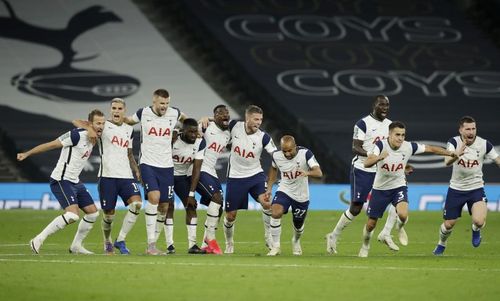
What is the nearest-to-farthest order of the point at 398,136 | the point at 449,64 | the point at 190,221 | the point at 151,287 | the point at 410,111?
the point at 151,287
the point at 398,136
the point at 190,221
the point at 410,111
the point at 449,64

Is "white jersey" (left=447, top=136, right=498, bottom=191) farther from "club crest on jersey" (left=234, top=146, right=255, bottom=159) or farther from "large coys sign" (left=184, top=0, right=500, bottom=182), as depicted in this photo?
"large coys sign" (left=184, top=0, right=500, bottom=182)

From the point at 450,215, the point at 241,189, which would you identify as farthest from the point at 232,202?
the point at 450,215

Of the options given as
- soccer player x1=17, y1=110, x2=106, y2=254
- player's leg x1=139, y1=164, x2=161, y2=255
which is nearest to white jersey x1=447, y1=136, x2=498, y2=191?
player's leg x1=139, y1=164, x2=161, y2=255

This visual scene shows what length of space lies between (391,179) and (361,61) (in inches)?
939

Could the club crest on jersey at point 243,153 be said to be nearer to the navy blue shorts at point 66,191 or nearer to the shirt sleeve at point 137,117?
the shirt sleeve at point 137,117

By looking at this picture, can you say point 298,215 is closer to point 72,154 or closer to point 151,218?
point 151,218

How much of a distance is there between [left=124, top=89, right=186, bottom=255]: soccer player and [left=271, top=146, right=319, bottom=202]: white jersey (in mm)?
1698

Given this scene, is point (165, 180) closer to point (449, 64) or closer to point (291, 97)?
point (291, 97)

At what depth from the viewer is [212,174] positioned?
19297 millimetres

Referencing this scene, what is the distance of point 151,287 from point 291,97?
27232mm

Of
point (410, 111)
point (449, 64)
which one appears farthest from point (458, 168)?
point (449, 64)

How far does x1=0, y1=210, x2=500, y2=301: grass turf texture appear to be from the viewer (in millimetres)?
12250

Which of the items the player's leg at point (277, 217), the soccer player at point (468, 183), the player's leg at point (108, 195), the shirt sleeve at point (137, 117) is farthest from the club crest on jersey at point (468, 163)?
the player's leg at point (108, 195)

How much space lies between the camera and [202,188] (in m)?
19.3
